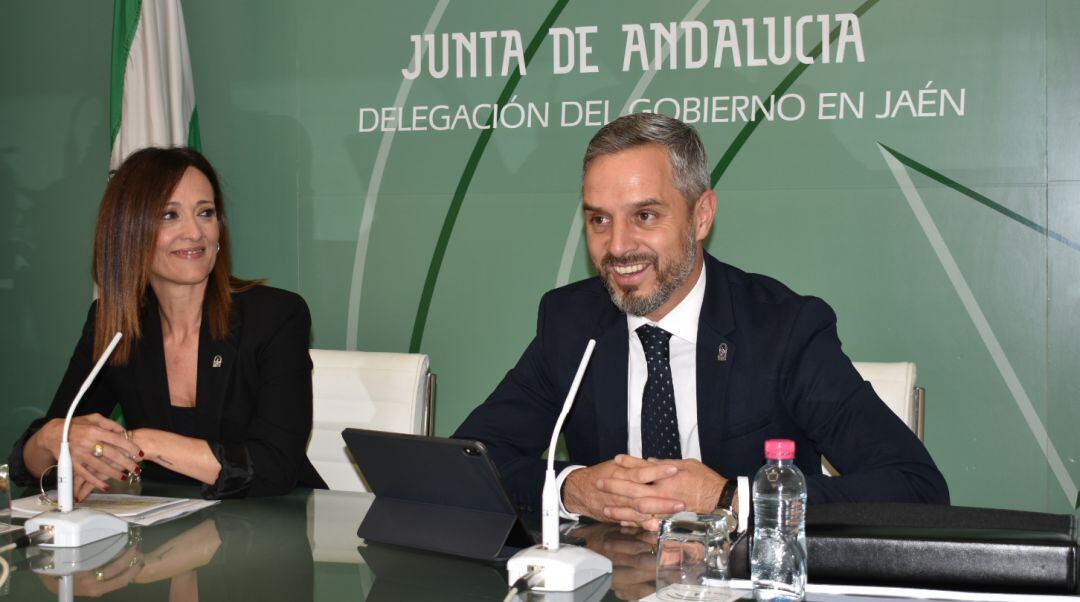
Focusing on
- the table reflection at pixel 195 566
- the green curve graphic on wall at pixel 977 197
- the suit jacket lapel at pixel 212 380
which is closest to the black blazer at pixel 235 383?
the suit jacket lapel at pixel 212 380

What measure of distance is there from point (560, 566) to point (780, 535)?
34 centimetres

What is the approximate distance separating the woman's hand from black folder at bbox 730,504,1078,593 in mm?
1391

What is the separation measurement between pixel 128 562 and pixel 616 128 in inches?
52.7

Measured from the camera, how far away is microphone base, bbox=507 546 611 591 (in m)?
1.66

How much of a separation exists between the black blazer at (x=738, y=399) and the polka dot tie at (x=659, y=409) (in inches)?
2.4

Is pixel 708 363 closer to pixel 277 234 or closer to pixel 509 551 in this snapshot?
pixel 509 551

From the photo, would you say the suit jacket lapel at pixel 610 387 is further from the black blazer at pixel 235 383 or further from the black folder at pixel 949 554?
the black folder at pixel 949 554

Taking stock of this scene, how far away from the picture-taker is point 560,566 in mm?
1660

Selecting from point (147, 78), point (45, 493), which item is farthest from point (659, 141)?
point (147, 78)

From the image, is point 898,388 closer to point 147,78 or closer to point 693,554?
point 693,554

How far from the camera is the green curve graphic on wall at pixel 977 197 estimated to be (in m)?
3.72

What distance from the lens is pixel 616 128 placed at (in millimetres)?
2459

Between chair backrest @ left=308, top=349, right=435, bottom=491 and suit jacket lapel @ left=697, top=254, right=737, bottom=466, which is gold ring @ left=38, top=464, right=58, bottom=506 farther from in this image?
suit jacket lapel @ left=697, top=254, right=737, bottom=466

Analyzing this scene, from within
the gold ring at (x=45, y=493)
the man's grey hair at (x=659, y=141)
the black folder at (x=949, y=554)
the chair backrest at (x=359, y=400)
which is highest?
the man's grey hair at (x=659, y=141)
